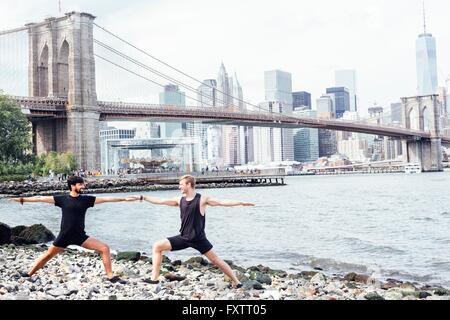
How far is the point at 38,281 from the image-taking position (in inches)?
244

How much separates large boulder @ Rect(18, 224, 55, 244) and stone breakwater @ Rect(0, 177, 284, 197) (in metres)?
21.6

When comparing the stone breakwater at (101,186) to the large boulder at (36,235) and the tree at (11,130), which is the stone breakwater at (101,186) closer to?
the tree at (11,130)

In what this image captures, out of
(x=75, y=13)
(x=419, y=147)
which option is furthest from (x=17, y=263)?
(x=419, y=147)

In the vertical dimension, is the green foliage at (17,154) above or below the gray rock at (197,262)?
above

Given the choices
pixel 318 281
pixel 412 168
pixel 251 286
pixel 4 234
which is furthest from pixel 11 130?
pixel 412 168

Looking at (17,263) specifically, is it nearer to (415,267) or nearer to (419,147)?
(415,267)

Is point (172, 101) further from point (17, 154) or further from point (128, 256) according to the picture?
point (128, 256)

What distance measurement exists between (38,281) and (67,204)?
1.43 metres

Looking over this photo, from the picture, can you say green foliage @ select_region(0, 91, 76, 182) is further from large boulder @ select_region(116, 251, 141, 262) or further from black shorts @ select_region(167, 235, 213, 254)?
black shorts @ select_region(167, 235, 213, 254)

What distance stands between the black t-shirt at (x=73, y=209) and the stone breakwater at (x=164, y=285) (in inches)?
24.5

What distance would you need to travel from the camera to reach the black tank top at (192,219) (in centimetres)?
502

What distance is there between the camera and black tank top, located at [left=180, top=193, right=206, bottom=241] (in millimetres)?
5016

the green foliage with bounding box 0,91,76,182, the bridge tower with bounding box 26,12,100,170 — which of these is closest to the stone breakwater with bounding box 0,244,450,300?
the green foliage with bounding box 0,91,76,182

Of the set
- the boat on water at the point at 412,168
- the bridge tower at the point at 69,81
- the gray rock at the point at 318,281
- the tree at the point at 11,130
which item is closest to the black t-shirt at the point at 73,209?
the gray rock at the point at 318,281
